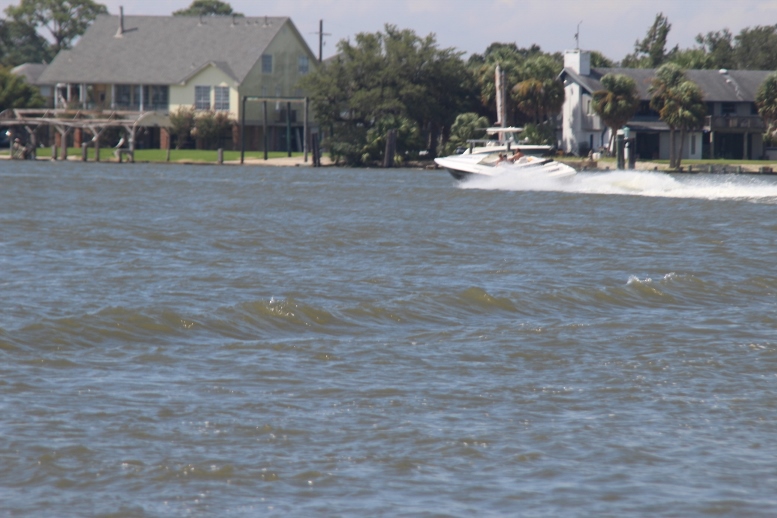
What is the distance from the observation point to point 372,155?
70.6 metres

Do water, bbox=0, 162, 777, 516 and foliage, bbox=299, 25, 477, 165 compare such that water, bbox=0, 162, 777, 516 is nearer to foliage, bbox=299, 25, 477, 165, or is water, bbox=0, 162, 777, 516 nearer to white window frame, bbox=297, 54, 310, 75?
foliage, bbox=299, 25, 477, 165

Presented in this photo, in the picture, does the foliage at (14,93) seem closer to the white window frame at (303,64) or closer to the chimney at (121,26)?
the chimney at (121,26)

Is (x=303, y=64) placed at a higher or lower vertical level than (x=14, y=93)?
higher

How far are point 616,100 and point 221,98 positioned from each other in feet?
96.3

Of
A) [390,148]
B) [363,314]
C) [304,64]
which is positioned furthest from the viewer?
[304,64]

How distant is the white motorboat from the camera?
45.8 metres

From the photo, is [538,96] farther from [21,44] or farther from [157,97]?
[21,44]

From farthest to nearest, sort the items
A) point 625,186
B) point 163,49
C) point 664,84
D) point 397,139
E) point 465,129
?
point 163,49 → point 397,139 → point 465,129 → point 664,84 → point 625,186

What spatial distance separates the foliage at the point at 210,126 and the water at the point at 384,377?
6018 centimetres

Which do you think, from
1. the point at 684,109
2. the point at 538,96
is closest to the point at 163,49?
the point at 538,96

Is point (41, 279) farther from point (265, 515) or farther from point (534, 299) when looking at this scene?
point (265, 515)

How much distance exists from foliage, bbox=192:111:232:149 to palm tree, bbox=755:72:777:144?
35.7m

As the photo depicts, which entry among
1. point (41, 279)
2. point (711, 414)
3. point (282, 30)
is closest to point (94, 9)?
point (282, 30)

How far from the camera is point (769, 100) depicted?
67.6 meters
